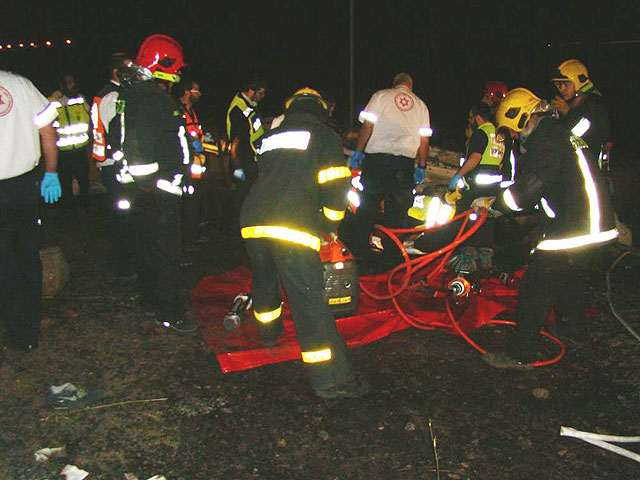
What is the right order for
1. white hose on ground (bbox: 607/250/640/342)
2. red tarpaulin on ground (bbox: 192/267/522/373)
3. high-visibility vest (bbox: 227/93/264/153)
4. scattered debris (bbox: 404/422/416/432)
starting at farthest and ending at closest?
1. high-visibility vest (bbox: 227/93/264/153)
2. white hose on ground (bbox: 607/250/640/342)
3. red tarpaulin on ground (bbox: 192/267/522/373)
4. scattered debris (bbox: 404/422/416/432)

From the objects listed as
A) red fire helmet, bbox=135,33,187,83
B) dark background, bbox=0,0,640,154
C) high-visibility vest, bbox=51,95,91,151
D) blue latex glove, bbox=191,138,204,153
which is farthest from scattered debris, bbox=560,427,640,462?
dark background, bbox=0,0,640,154

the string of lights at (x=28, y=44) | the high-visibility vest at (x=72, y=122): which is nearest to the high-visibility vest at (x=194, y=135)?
the high-visibility vest at (x=72, y=122)

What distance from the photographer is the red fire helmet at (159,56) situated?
14.0 ft

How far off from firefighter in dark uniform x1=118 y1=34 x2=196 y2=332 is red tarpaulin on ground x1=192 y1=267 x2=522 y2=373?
0.37 metres

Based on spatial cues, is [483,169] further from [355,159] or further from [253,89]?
[253,89]

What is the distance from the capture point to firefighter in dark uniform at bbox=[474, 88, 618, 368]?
3.82 meters

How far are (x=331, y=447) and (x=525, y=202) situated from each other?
206 centimetres

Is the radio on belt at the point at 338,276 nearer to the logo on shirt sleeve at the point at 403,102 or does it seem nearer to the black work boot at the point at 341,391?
the black work boot at the point at 341,391

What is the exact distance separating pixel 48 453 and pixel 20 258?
1551 mm

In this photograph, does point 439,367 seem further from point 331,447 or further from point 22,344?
point 22,344

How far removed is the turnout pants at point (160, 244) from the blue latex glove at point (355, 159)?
95.6 inches

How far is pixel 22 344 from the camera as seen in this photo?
13.8ft

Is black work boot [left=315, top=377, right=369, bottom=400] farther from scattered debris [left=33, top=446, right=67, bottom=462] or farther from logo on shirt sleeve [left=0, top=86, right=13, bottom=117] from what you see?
logo on shirt sleeve [left=0, top=86, right=13, bottom=117]

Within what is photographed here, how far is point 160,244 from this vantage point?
4.35 metres
